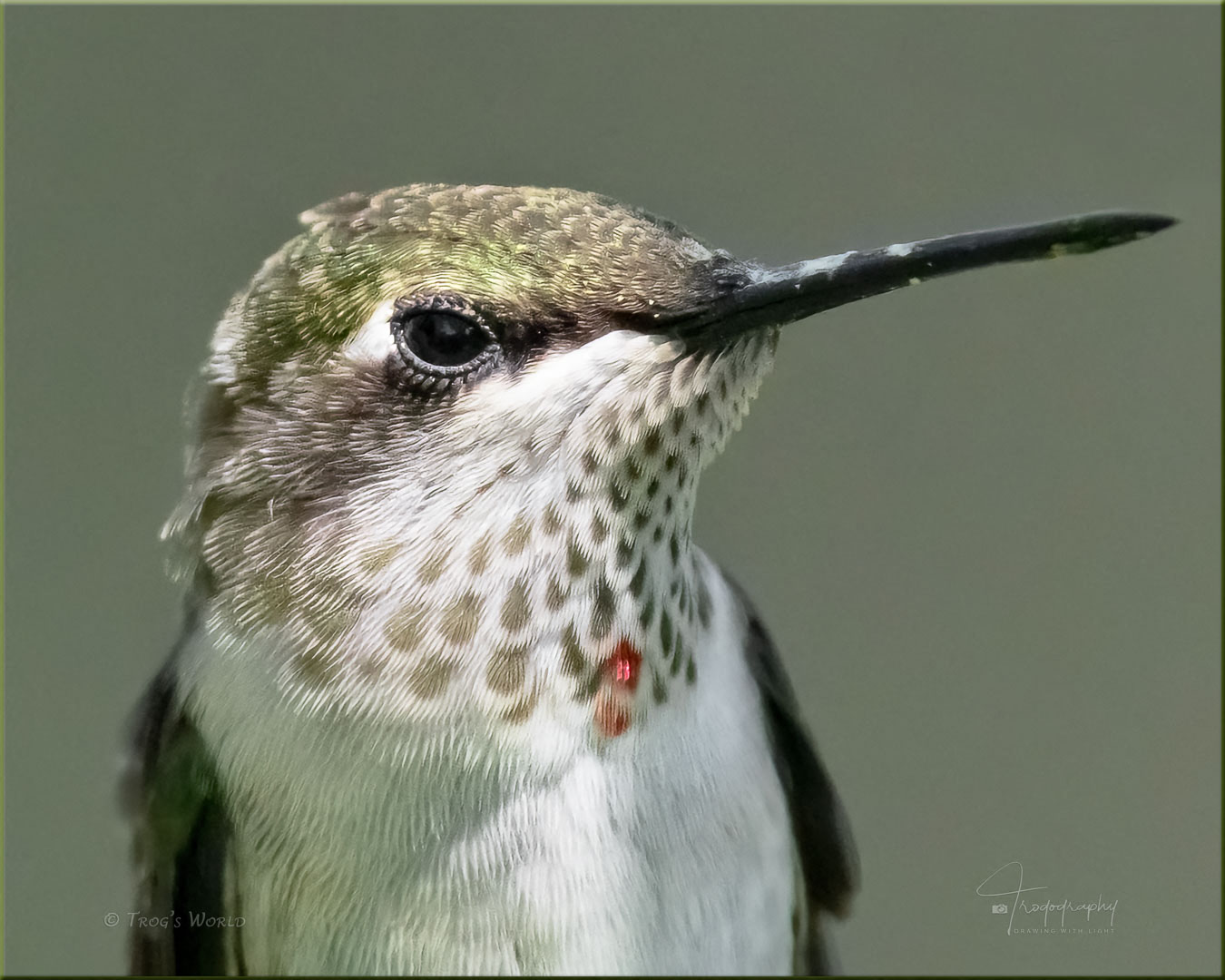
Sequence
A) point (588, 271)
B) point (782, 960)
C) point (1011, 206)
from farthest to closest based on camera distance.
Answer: point (782, 960) < point (1011, 206) < point (588, 271)

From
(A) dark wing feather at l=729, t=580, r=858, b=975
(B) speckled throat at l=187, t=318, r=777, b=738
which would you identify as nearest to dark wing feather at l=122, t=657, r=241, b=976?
(B) speckled throat at l=187, t=318, r=777, b=738

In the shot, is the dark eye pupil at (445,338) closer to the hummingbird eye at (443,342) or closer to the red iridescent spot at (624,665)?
the hummingbird eye at (443,342)

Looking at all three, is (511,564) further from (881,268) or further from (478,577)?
(881,268)

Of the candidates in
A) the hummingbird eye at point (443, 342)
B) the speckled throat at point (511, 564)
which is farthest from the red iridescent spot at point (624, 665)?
the hummingbird eye at point (443, 342)

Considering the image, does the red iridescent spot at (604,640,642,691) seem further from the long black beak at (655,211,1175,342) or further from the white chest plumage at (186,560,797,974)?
the long black beak at (655,211,1175,342)

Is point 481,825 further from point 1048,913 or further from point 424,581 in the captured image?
point 1048,913

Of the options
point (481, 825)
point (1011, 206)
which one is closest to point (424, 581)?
point (481, 825)
